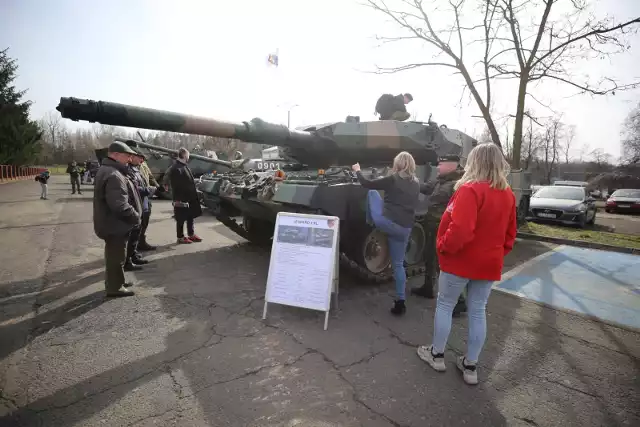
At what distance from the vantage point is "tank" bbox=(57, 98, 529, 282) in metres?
4.41

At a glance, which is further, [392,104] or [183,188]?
[392,104]

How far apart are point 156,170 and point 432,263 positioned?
50.6 ft

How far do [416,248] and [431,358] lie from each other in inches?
131

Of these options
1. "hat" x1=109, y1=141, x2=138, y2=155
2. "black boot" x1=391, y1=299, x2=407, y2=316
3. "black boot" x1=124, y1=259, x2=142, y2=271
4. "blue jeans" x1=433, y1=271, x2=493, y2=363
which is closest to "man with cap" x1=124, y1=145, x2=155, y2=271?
"black boot" x1=124, y1=259, x2=142, y2=271

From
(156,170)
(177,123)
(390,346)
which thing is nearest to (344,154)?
(177,123)

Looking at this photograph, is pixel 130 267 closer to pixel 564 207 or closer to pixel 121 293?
pixel 121 293

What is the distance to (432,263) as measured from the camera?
486cm

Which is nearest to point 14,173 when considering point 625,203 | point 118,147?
point 118,147

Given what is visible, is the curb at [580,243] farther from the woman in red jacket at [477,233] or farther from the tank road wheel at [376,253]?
the woman in red jacket at [477,233]

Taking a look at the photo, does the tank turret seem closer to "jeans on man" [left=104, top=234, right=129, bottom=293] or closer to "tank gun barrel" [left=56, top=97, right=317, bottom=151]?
"tank gun barrel" [left=56, top=97, right=317, bottom=151]

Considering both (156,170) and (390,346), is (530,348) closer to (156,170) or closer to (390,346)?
(390,346)

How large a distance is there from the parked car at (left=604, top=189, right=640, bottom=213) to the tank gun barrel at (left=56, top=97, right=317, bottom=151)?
21.1m

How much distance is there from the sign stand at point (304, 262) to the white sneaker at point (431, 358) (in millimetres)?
1043

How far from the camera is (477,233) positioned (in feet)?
8.79
